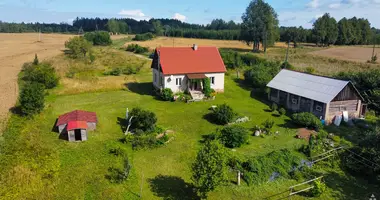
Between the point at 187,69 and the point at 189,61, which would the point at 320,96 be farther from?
the point at 189,61

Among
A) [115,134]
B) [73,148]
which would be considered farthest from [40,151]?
[115,134]

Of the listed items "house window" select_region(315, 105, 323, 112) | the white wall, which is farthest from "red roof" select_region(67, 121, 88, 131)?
"house window" select_region(315, 105, 323, 112)

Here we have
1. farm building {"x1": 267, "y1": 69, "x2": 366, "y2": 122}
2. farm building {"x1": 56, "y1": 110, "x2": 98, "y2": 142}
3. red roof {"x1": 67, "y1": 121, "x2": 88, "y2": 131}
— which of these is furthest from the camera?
farm building {"x1": 267, "y1": 69, "x2": 366, "y2": 122}

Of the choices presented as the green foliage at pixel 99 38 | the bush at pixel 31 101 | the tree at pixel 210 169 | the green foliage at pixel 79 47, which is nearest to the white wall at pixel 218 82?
the bush at pixel 31 101

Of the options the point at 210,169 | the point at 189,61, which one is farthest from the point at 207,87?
the point at 210,169

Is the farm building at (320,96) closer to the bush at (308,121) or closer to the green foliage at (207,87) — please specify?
the bush at (308,121)

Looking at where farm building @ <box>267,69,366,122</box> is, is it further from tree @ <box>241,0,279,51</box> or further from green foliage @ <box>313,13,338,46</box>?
green foliage @ <box>313,13,338,46</box>

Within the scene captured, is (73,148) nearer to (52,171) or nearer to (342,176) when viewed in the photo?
(52,171)
